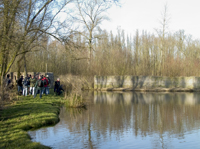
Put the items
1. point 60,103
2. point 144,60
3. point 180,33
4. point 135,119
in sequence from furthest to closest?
point 180,33 < point 144,60 < point 60,103 < point 135,119

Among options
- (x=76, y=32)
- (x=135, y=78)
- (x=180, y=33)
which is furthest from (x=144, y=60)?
(x=76, y=32)

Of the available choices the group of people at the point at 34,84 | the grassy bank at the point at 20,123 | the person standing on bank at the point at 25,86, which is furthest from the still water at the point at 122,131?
the person standing on bank at the point at 25,86

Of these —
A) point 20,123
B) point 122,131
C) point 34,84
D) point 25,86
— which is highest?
point 34,84

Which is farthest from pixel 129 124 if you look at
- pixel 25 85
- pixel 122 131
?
pixel 25 85

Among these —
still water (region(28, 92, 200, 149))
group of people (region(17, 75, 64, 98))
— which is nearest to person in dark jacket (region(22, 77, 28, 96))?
group of people (region(17, 75, 64, 98))

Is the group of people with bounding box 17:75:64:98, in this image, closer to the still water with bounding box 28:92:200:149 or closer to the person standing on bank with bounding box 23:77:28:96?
the person standing on bank with bounding box 23:77:28:96

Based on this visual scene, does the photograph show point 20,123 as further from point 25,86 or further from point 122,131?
point 25,86

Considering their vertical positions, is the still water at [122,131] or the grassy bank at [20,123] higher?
the grassy bank at [20,123]

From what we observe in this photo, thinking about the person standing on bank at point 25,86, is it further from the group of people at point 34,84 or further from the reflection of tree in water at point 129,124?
the reflection of tree in water at point 129,124

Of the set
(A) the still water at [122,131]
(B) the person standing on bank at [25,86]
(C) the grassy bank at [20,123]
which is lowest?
(A) the still water at [122,131]

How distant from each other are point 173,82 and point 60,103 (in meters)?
22.5

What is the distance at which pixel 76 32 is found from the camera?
18078 mm

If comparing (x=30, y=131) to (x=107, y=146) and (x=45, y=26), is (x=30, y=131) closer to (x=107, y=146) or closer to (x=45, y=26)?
(x=107, y=146)

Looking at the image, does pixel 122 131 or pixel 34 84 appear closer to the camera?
pixel 122 131
